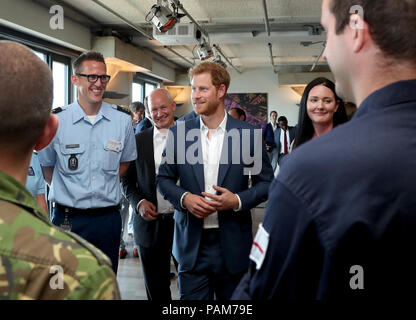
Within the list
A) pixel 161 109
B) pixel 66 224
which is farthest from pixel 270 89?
pixel 66 224

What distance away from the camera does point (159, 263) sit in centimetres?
288

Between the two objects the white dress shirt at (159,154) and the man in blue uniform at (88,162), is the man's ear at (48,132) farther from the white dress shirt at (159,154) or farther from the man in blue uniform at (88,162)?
the white dress shirt at (159,154)

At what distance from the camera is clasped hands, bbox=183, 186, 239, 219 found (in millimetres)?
2059

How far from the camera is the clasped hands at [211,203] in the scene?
6.75 feet

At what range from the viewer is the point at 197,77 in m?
2.33

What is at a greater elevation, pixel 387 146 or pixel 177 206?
pixel 387 146

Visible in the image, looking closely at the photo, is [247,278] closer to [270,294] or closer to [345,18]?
[270,294]

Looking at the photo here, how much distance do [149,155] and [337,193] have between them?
2.27 meters

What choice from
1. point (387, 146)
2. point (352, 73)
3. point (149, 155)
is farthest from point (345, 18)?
point (149, 155)

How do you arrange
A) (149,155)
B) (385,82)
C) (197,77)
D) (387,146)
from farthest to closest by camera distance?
(149,155) → (197,77) → (385,82) → (387,146)

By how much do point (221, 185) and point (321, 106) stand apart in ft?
2.52

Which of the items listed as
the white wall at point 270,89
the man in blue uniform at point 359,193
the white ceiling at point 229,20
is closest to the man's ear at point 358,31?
the man in blue uniform at point 359,193

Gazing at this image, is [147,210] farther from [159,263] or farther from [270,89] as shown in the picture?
[270,89]

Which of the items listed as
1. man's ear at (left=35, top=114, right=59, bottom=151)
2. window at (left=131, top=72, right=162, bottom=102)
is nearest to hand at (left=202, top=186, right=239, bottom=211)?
man's ear at (left=35, top=114, right=59, bottom=151)
